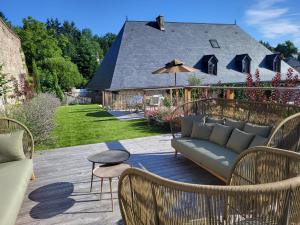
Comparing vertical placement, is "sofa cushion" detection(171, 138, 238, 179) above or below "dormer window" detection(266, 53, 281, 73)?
below

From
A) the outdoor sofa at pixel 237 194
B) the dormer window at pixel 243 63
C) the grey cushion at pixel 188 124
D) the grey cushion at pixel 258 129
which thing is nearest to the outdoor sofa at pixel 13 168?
the outdoor sofa at pixel 237 194

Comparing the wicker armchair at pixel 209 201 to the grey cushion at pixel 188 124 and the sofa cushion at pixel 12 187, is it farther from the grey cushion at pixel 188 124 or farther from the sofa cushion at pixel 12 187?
the grey cushion at pixel 188 124

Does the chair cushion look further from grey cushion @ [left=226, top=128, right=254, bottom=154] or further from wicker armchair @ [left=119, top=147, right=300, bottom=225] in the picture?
grey cushion @ [left=226, top=128, right=254, bottom=154]

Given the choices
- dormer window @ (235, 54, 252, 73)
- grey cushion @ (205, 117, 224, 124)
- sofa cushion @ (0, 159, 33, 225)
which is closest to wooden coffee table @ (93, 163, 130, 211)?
sofa cushion @ (0, 159, 33, 225)

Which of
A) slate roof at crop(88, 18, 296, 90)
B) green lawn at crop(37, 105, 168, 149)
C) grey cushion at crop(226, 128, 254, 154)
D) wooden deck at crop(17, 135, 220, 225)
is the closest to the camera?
wooden deck at crop(17, 135, 220, 225)

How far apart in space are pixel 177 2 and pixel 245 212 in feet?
66.7

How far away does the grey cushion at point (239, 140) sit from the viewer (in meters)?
3.56

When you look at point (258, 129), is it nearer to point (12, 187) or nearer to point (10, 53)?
point (12, 187)

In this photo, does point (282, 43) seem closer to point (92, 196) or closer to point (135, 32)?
point (135, 32)

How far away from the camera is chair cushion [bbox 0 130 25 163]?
370 cm

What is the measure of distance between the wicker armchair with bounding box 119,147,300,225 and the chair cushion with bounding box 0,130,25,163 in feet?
8.35

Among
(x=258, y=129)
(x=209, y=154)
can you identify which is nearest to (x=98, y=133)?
(x=209, y=154)

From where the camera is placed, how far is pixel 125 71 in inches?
776

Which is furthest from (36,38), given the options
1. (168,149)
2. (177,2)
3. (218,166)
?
(218,166)
